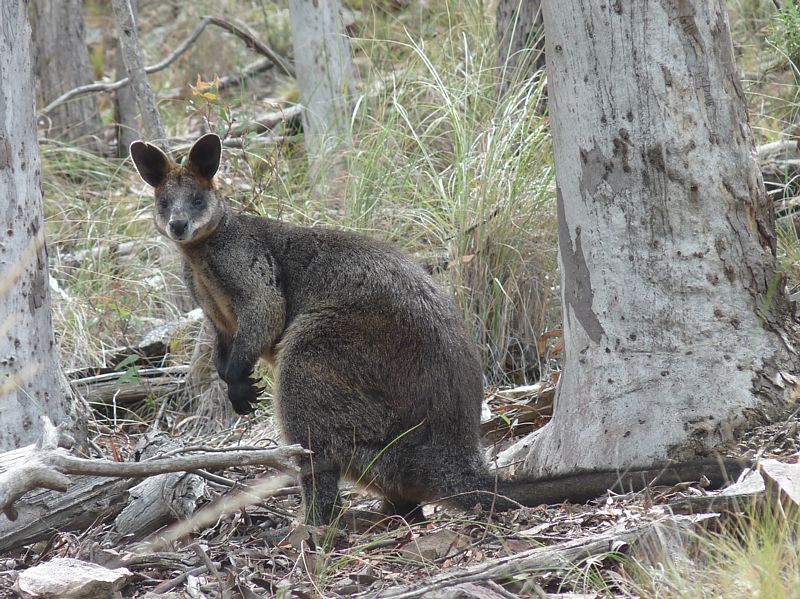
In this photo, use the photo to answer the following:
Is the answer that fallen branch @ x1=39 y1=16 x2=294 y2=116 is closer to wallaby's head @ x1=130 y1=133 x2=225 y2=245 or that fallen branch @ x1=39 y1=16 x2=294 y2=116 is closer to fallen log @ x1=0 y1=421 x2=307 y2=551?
wallaby's head @ x1=130 y1=133 x2=225 y2=245

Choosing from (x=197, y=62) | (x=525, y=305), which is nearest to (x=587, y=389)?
(x=525, y=305)

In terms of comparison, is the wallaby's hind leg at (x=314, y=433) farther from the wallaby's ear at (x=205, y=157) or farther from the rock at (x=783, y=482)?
the rock at (x=783, y=482)

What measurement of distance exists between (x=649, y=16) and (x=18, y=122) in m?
3.08

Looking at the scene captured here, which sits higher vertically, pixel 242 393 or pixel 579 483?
pixel 242 393

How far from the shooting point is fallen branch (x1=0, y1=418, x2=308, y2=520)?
348 centimetres

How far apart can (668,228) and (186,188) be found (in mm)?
2608

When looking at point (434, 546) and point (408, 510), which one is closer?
point (434, 546)

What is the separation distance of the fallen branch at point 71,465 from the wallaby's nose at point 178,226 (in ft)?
5.11

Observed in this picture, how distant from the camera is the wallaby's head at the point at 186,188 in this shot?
16.7ft

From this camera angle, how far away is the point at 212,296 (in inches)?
206

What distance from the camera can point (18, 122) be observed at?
4840mm

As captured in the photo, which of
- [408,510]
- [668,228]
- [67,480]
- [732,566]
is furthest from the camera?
[408,510]

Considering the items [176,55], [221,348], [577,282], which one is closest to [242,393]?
[221,348]

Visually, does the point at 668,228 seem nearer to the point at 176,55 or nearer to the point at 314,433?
the point at 314,433
